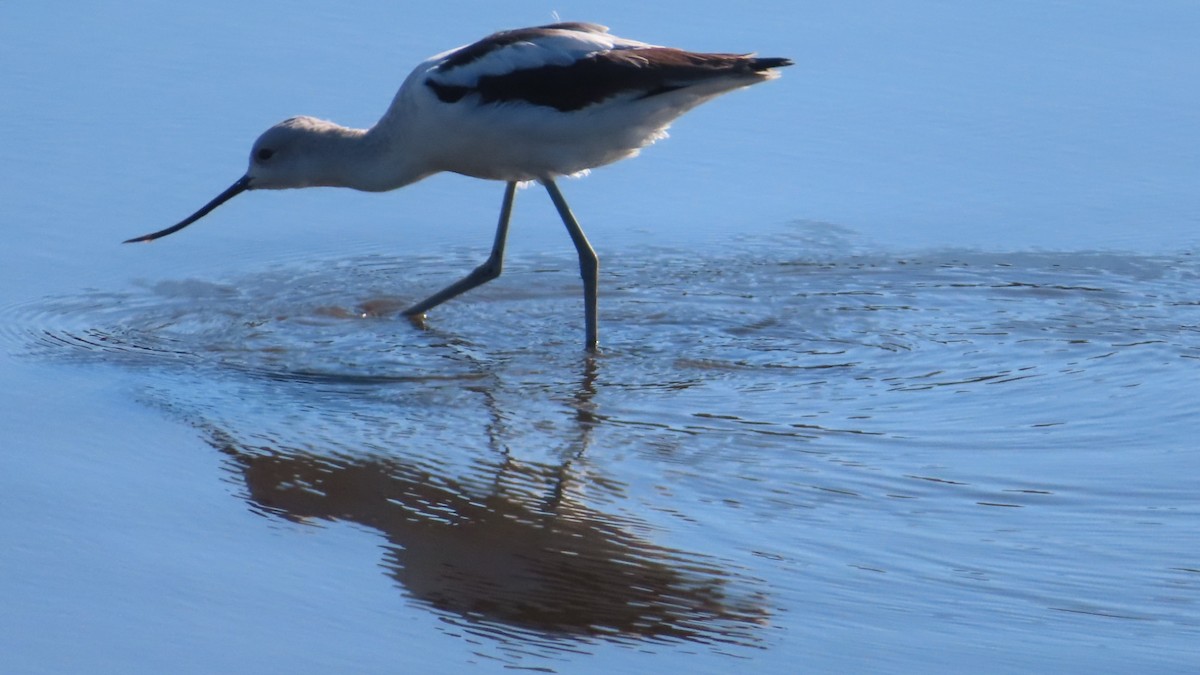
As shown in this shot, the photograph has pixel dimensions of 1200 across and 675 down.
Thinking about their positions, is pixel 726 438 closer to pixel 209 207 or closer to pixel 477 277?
pixel 477 277

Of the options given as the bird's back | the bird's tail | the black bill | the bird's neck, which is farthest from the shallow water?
the bird's tail

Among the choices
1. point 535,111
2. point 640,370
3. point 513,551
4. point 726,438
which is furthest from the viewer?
point 535,111

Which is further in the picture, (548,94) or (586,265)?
(586,265)

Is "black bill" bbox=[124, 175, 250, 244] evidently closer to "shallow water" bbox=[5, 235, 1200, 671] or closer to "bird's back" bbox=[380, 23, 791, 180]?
"shallow water" bbox=[5, 235, 1200, 671]

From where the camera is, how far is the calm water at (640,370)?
3.90 metres

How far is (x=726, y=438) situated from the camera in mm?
5023

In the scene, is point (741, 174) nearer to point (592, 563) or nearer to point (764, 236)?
point (764, 236)

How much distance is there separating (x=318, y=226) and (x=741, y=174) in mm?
1803

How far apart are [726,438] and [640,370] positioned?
2.41 feet

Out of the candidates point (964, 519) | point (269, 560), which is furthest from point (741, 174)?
point (269, 560)

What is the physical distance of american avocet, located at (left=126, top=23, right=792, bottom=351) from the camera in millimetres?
5860

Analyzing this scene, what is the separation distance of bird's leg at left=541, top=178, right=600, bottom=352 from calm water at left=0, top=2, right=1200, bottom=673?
0.44 ft

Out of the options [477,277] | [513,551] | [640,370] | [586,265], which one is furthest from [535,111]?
[513,551]

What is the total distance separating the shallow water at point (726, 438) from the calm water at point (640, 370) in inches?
0.6
